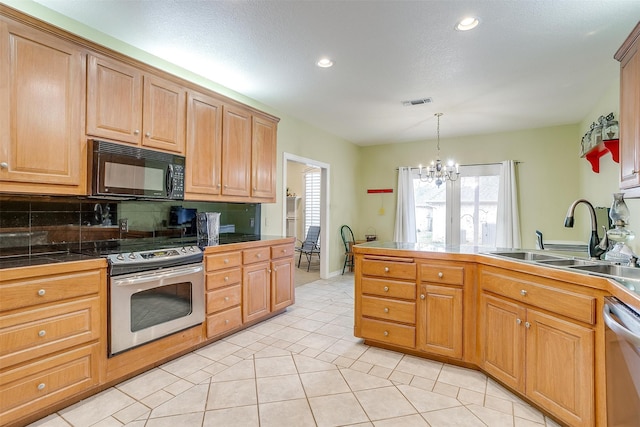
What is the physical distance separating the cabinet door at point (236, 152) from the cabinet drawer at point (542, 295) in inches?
97.1

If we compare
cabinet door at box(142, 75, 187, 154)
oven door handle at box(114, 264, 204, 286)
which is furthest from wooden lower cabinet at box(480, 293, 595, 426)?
cabinet door at box(142, 75, 187, 154)

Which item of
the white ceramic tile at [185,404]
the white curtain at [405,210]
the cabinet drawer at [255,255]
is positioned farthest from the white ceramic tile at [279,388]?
the white curtain at [405,210]

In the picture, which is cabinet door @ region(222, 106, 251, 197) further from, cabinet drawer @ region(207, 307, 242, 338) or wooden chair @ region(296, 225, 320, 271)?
wooden chair @ region(296, 225, 320, 271)

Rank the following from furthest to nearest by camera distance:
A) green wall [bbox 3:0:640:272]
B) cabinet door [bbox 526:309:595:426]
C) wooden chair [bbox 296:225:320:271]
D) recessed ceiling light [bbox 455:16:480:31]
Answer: wooden chair [bbox 296:225:320:271], green wall [bbox 3:0:640:272], recessed ceiling light [bbox 455:16:480:31], cabinet door [bbox 526:309:595:426]

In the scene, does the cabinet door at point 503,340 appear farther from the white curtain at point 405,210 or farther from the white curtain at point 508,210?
the white curtain at point 405,210

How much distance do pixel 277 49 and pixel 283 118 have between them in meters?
1.82

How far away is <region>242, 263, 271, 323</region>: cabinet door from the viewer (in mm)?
3129

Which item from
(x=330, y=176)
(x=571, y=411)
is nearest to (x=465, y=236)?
(x=330, y=176)

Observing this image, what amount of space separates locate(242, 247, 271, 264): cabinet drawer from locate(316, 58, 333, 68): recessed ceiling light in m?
1.94

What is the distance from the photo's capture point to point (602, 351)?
1557 mm

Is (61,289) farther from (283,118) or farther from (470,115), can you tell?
(470,115)

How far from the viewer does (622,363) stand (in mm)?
1375

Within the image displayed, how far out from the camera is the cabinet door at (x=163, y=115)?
2.54 m

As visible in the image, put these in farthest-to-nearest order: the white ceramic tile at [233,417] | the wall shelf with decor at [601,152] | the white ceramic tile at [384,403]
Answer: the wall shelf with decor at [601,152] → the white ceramic tile at [384,403] → the white ceramic tile at [233,417]
